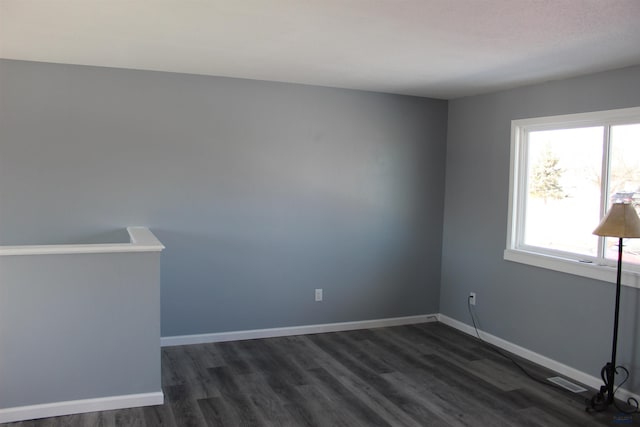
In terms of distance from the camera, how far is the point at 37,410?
3047 mm

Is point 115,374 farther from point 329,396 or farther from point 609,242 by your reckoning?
point 609,242

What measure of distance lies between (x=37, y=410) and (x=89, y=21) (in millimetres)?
2256

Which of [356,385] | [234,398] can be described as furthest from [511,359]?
[234,398]

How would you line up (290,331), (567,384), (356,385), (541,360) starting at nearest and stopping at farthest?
(356,385) < (567,384) < (541,360) < (290,331)

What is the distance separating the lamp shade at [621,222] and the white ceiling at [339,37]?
37.9 inches

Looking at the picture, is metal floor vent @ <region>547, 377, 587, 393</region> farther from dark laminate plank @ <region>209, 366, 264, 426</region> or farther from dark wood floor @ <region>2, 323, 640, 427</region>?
dark laminate plank @ <region>209, 366, 264, 426</region>

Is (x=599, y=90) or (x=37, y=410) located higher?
(x=599, y=90)

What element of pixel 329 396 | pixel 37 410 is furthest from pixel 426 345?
pixel 37 410

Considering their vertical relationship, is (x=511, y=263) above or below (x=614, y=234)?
below

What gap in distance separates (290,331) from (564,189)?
2660 millimetres

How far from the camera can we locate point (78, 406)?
3.13m

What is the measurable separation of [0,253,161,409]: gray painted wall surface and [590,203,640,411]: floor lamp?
2877 millimetres

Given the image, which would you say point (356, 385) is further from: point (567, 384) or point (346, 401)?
point (567, 384)

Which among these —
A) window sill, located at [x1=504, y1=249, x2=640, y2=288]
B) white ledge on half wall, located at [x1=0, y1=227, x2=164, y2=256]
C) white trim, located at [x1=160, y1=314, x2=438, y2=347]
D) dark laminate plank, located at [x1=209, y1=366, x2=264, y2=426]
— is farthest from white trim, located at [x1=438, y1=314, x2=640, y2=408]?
white ledge on half wall, located at [x1=0, y1=227, x2=164, y2=256]
